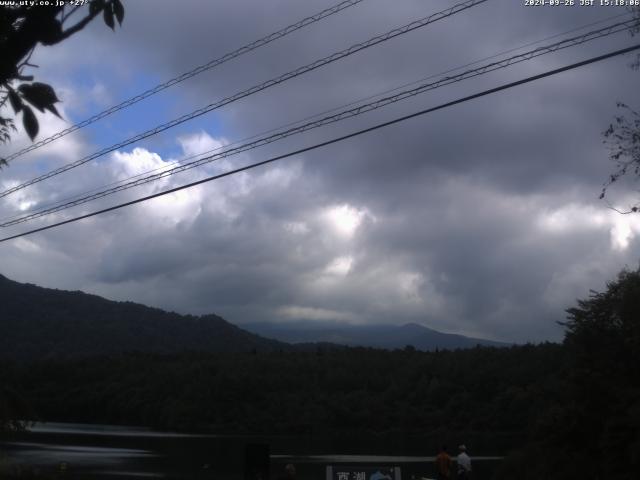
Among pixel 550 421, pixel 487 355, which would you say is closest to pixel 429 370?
pixel 487 355

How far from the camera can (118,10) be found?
4750 mm

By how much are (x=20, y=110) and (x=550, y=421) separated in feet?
67.2

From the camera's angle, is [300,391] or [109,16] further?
[300,391]

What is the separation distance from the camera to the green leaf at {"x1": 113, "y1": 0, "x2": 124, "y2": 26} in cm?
473

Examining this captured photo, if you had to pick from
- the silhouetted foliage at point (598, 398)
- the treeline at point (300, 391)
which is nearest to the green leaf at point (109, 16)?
the silhouetted foliage at point (598, 398)

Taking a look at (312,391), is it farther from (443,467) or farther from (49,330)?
(443,467)

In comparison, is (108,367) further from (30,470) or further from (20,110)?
(20,110)

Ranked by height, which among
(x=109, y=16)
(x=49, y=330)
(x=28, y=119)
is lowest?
(x=28, y=119)

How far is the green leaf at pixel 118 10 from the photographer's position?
473 centimetres

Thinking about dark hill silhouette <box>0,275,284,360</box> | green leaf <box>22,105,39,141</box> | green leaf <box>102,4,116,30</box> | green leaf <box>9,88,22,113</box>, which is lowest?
green leaf <box>22,105,39,141</box>

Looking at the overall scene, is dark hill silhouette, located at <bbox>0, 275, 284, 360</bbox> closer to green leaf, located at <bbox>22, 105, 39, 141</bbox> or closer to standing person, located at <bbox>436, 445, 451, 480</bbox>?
standing person, located at <bbox>436, 445, 451, 480</bbox>

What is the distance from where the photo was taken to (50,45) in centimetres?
441

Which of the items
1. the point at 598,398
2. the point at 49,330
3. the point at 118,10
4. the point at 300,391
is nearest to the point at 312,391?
the point at 300,391

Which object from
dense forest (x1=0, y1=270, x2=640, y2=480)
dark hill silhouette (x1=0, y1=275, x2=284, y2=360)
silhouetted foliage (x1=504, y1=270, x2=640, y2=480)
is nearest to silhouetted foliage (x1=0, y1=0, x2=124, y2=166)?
silhouetted foliage (x1=504, y1=270, x2=640, y2=480)
